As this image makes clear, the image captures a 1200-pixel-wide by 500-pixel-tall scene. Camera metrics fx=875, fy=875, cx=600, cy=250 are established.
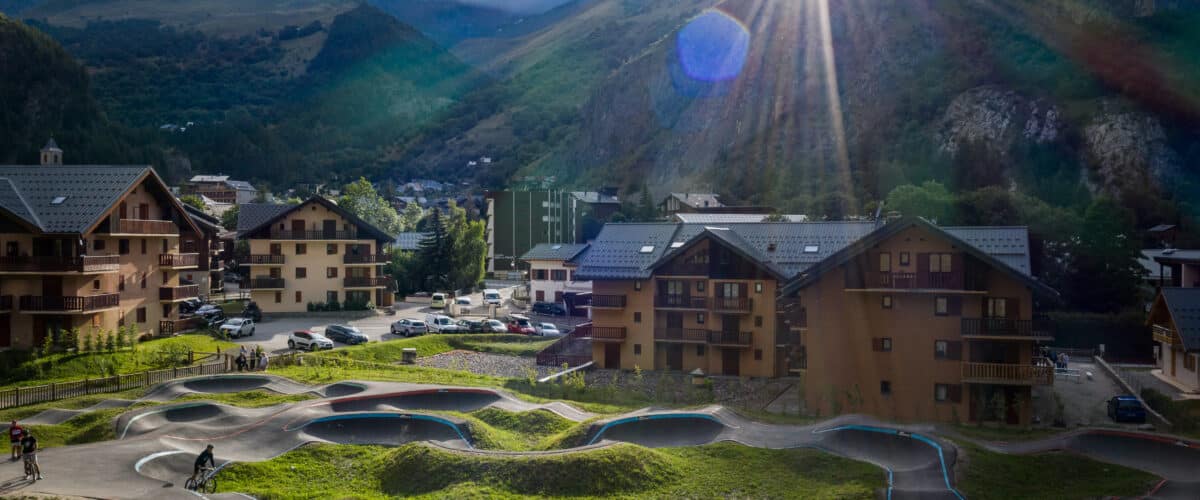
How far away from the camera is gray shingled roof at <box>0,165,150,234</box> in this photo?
1818 inches

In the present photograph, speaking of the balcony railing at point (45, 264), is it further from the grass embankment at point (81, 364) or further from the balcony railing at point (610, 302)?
the balcony railing at point (610, 302)

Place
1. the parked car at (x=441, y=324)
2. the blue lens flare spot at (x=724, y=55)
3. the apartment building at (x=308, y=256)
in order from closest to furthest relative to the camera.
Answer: the parked car at (x=441, y=324)
the apartment building at (x=308, y=256)
the blue lens flare spot at (x=724, y=55)

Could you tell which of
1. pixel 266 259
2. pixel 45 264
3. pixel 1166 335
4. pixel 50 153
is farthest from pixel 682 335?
pixel 50 153

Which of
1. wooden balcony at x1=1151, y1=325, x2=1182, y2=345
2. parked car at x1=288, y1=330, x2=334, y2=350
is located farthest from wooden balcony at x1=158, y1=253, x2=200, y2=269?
wooden balcony at x1=1151, y1=325, x2=1182, y2=345

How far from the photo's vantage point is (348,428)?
33.3 meters

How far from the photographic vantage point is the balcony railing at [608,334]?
51.7 m

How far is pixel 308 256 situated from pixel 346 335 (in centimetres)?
1380

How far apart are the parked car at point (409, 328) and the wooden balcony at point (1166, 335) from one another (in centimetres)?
4473

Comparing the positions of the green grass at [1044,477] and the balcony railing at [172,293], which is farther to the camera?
the balcony railing at [172,293]

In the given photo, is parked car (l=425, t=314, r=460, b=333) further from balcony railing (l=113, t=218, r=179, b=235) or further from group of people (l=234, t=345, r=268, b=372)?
balcony railing (l=113, t=218, r=179, b=235)

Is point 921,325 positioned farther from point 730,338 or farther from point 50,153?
point 50,153

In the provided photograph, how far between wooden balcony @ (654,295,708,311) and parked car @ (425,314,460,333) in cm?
1936

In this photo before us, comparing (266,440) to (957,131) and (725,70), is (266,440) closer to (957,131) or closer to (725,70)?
(957,131)

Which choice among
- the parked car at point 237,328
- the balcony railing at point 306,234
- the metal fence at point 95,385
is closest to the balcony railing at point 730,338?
the metal fence at point 95,385
